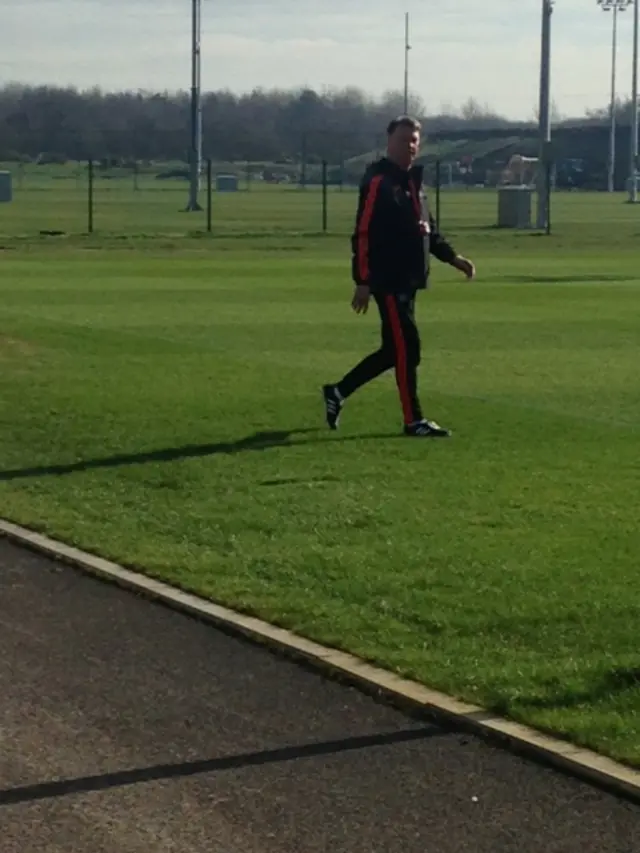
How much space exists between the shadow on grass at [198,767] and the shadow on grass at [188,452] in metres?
4.82

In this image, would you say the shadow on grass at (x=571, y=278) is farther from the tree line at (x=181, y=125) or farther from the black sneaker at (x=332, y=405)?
the tree line at (x=181, y=125)

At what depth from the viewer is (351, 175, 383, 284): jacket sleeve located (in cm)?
1180

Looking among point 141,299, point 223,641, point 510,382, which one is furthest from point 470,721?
point 141,299

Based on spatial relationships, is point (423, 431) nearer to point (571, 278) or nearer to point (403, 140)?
point (403, 140)

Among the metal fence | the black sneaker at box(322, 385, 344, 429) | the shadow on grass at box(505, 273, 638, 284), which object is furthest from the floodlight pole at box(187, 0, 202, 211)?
Answer: the black sneaker at box(322, 385, 344, 429)

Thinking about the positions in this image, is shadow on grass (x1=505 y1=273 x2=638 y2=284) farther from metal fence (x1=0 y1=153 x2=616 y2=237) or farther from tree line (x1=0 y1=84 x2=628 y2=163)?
tree line (x1=0 y1=84 x2=628 y2=163)

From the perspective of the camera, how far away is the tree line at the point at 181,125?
103 m

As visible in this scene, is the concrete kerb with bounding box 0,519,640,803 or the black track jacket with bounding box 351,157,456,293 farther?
the black track jacket with bounding box 351,157,456,293

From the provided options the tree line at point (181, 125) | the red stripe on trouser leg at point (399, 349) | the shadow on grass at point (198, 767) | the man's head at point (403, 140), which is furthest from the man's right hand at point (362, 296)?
the tree line at point (181, 125)

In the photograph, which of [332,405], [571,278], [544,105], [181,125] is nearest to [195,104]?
[544,105]

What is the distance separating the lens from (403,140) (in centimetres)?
1157

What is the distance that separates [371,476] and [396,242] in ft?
6.13

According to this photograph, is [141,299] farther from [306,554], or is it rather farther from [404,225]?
[306,554]

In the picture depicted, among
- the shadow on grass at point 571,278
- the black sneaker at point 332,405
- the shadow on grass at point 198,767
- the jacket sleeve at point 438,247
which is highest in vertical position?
the jacket sleeve at point 438,247
